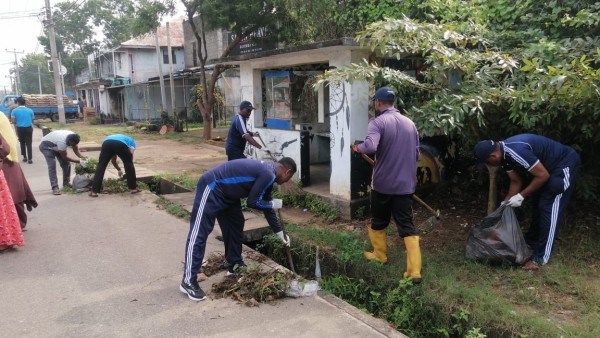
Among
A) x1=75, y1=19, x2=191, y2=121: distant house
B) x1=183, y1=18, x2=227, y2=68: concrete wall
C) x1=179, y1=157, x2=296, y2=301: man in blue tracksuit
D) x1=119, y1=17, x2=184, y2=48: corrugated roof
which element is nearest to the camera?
x1=179, y1=157, x2=296, y2=301: man in blue tracksuit

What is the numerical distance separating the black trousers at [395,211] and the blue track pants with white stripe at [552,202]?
125 cm

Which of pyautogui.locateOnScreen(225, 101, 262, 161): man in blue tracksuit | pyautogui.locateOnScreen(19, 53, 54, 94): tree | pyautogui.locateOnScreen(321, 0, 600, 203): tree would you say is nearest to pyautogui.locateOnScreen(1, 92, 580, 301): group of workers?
pyautogui.locateOnScreen(321, 0, 600, 203): tree

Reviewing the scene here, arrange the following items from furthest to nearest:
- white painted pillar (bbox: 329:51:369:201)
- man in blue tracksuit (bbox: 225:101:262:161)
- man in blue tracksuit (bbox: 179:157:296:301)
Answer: man in blue tracksuit (bbox: 225:101:262:161), white painted pillar (bbox: 329:51:369:201), man in blue tracksuit (bbox: 179:157:296:301)

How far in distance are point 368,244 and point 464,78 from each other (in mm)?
2071

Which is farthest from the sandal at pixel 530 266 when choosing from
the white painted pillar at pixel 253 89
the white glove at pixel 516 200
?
the white painted pillar at pixel 253 89

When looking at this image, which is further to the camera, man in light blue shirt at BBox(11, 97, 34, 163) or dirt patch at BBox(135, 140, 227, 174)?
man in light blue shirt at BBox(11, 97, 34, 163)

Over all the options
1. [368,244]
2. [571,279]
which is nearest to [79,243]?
[368,244]

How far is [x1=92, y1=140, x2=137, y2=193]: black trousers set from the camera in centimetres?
793

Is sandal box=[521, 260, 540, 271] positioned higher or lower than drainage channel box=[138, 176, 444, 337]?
higher

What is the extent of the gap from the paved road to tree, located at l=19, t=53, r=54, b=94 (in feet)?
251

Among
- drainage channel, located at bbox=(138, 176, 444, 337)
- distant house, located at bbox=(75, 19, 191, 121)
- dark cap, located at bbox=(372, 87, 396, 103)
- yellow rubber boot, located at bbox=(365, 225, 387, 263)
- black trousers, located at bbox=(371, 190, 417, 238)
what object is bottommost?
drainage channel, located at bbox=(138, 176, 444, 337)

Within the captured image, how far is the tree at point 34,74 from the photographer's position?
7262 cm

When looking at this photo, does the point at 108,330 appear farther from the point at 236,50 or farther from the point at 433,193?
the point at 236,50

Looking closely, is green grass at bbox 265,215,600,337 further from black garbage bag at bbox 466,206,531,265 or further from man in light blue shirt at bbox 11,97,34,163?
man in light blue shirt at bbox 11,97,34,163
